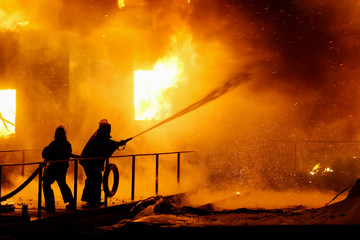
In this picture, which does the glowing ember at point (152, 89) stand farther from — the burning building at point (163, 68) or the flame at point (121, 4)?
the flame at point (121, 4)

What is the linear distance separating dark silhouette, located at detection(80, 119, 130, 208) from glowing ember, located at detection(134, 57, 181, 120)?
23.2ft

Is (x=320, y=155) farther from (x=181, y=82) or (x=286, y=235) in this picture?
(x=286, y=235)

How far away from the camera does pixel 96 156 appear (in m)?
9.32

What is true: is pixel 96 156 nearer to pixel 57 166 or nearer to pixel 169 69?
pixel 57 166

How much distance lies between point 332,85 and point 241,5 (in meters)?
5.39

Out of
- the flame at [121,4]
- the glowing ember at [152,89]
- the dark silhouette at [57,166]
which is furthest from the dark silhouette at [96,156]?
the flame at [121,4]

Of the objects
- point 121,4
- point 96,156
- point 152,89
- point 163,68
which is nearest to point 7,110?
point 152,89

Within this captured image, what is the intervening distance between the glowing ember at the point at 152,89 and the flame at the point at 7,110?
4106mm

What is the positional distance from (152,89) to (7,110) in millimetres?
4889

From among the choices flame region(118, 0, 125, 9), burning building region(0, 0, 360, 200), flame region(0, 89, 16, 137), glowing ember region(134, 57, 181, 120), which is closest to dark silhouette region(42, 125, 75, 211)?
burning building region(0, 0, 360, 200)

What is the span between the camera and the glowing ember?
16.4 metres

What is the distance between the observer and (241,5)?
17406 millimetres

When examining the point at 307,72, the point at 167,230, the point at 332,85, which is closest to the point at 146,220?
the point at 167,230

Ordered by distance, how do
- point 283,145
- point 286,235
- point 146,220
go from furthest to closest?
point 283,145 → point 146,220 → point 286,235
